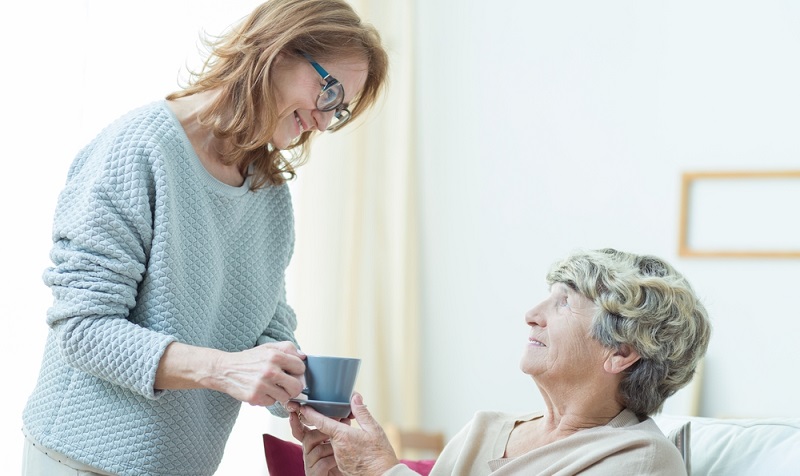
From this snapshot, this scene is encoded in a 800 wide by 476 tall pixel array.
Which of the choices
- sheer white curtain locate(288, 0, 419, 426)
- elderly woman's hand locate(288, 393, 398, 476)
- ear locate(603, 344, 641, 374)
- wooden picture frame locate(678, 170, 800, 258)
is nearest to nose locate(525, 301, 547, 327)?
ear locate(603, 344, 641, 374)

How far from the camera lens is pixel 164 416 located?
1.40 meters

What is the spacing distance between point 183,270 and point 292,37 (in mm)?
433

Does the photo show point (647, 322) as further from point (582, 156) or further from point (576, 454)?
point (582, 156)

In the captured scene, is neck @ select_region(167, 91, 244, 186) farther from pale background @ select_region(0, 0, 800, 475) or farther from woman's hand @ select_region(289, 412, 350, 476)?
pale background @ select_region(0, 0, 800, 475)

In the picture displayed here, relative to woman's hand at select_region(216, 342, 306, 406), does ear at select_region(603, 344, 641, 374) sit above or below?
below

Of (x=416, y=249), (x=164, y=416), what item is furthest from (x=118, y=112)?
(x=416, y=249)

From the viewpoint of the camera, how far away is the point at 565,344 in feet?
5.83

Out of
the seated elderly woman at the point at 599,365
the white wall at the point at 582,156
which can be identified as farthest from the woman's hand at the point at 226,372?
the white wall at the point at 582,156

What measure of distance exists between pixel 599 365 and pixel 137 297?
0.94 meters

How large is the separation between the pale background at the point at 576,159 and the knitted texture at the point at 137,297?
1.23 m

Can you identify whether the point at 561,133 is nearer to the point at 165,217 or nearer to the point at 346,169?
the point at 346,169

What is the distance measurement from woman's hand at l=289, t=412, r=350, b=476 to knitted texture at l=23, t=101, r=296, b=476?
8.0 inches

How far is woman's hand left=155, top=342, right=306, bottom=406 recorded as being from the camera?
1.27 m

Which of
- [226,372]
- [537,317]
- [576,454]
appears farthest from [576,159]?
[226,372]
